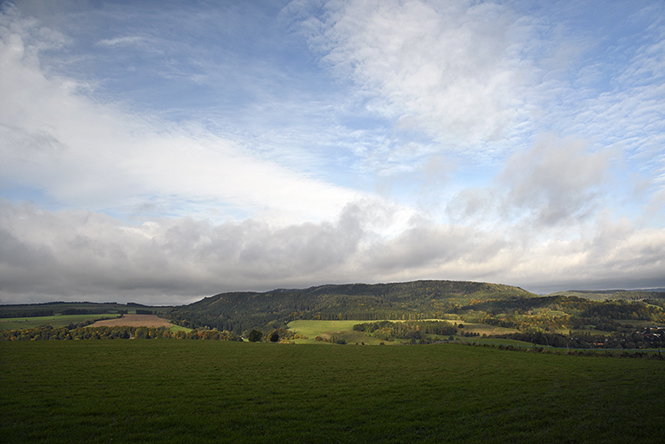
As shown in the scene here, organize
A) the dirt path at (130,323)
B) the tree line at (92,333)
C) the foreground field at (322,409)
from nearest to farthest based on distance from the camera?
the foreground field at (322,409) < the tree line at (92,333) < the dirt path at (130,323)

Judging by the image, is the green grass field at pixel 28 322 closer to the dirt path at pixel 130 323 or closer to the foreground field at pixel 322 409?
the dirt path at pixel 130 323

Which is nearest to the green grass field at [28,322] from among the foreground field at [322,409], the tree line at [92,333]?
the tree line at [92,333]

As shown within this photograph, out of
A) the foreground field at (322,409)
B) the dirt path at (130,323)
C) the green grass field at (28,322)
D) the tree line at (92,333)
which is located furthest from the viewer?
the dirt path at (130,323)

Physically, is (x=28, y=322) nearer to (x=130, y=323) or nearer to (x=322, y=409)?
(x=130, y=323)

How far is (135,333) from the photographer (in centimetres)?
12669

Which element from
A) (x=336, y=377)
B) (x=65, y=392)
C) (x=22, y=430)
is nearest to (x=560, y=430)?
(x=336, y=377)

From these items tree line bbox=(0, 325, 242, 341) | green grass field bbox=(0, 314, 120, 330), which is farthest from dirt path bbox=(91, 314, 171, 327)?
green grass field bbox=(0, 314, 120, 330)

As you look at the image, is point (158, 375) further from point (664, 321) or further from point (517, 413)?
point (664, 321)

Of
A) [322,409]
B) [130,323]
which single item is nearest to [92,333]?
[130,323]

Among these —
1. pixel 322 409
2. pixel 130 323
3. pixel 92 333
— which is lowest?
pixel 92 333

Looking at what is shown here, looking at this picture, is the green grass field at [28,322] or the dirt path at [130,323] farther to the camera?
the dirt path at [130,323]

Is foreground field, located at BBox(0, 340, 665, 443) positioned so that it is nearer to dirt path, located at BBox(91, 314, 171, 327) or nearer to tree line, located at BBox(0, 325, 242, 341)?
tree line, located at BBox(0, 325, 242, 341)

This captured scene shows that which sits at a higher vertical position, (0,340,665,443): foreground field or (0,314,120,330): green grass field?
(0,340,665,443): foreground field

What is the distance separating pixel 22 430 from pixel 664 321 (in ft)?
774
